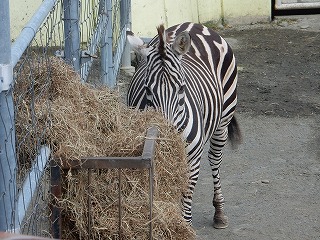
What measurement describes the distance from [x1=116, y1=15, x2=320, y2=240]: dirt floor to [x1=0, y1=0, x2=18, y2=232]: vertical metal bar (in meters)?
2.92

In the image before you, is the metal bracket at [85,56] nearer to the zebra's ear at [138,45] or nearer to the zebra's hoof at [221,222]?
the zebra's ear at [138,45]

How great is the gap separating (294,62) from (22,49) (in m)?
7.43

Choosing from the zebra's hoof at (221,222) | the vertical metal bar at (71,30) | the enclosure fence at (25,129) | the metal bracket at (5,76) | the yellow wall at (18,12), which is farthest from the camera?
the yellow wall at (18,12)

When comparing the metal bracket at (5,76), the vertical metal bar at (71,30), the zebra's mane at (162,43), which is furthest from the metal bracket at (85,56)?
the metal bracket at (5,76)

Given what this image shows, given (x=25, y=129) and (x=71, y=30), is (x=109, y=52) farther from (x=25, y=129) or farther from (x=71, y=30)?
(x=25, y=129)

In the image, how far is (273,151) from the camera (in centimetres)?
736

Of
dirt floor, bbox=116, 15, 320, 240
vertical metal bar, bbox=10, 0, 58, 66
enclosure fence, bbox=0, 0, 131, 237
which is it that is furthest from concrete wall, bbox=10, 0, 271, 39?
vertical metal bar, bbox=10, 0, 58, 66

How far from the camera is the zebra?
15.8ft

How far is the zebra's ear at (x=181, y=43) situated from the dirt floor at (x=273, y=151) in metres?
1.52

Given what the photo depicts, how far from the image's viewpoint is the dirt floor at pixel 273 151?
5.92m

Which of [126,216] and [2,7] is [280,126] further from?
[2,7]

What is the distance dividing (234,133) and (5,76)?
3.74 metres

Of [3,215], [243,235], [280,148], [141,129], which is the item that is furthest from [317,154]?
[3,215]

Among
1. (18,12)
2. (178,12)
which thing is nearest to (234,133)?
(18,12)
